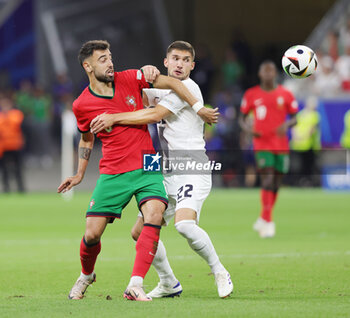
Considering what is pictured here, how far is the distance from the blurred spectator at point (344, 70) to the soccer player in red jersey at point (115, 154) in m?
17.4

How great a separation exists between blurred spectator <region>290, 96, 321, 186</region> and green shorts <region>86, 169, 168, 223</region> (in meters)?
15.5

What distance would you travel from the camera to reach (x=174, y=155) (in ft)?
23.2

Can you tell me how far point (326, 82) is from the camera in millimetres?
23422

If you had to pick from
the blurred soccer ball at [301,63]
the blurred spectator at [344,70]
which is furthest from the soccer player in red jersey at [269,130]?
the blurred spectator at [344,70]

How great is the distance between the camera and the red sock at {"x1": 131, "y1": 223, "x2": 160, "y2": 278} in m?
6.45

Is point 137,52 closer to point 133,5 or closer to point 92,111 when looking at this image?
point 133,5

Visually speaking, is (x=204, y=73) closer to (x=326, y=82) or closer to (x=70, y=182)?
(x=326, y=82)

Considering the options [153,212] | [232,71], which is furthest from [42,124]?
[153,212]

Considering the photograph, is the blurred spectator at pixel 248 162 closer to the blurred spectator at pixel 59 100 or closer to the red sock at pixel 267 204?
the blurred spectator at pixel 59 100

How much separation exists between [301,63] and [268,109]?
15.0 feet

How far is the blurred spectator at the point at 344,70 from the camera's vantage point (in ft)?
77.4

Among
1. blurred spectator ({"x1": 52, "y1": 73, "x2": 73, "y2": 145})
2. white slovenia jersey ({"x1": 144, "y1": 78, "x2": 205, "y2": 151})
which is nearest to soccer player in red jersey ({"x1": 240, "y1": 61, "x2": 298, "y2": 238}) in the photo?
white slovenia jersey ({"x1": 144, "y1": 78, "x2": 205, "y2": 151})

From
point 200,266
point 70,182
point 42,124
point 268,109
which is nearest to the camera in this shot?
point 70,182

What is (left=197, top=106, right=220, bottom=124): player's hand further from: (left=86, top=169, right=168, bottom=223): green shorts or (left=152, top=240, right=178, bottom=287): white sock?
(left=152, top=240, right=178, bottom=287): white sock
